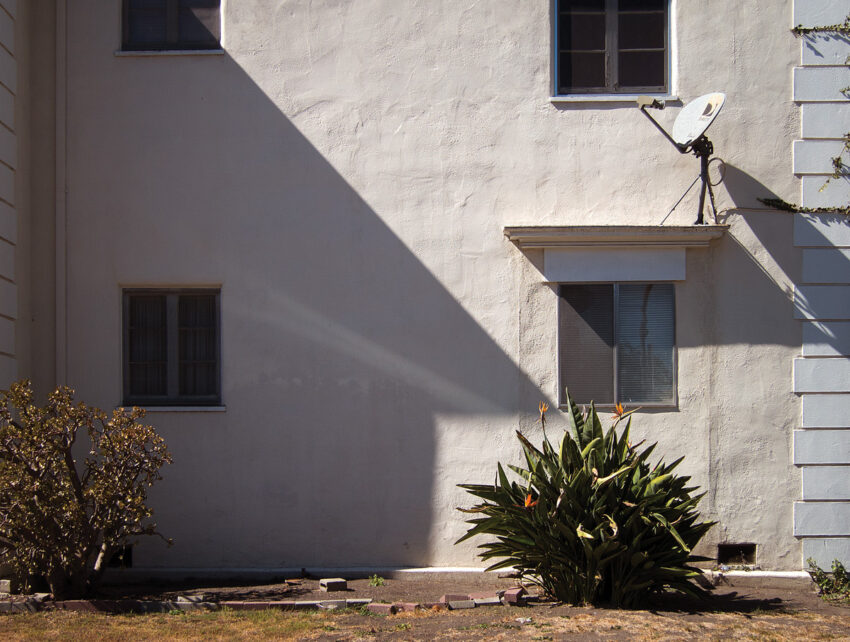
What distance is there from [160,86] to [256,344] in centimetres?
267

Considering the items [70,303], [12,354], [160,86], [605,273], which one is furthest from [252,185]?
[605,273]

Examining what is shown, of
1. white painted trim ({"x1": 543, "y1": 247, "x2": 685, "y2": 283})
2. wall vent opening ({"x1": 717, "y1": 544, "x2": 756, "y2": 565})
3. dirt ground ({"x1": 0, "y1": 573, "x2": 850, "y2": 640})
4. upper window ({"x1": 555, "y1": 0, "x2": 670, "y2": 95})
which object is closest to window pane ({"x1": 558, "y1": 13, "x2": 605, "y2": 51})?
upper window ({"x1": 555, "y1": 0, "x2": 670, "y2": 95})

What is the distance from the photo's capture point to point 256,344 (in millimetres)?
9156

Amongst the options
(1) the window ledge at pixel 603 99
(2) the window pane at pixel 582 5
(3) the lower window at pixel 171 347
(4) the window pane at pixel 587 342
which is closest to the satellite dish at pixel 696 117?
(1) the window ledge at pixel 603 99

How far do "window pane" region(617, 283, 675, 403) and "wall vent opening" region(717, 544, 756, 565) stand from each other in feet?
4.86

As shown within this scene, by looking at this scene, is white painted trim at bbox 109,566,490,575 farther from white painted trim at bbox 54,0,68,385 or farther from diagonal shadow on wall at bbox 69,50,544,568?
white painted trim at bbox 54,0,68,385

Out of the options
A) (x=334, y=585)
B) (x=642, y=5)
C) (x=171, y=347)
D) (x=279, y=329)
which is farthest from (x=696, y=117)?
(x=171, y=347)

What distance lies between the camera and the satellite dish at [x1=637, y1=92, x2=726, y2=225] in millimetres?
8523

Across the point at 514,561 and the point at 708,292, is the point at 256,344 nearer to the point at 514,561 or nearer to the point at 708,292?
the point at 514,561

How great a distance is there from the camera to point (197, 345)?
9266 mm

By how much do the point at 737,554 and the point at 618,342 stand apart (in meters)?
2.27

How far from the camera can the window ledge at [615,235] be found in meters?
8.83

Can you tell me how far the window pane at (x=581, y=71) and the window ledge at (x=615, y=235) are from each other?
147 cm

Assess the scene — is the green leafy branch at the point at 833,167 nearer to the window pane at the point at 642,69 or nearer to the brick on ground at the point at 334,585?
the window pane at the point at 642,69
